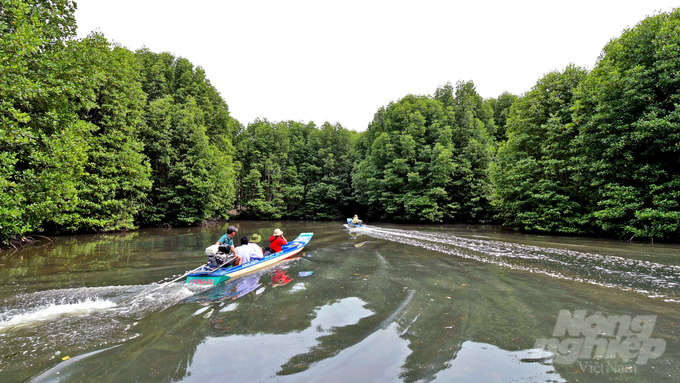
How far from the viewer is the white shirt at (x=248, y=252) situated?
28.0 ft

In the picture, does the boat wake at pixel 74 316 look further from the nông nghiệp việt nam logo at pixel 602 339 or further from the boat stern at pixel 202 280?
the nông nghiệp việt nam logo at pixel 602 339

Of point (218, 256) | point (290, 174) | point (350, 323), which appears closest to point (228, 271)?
point (218, 256)

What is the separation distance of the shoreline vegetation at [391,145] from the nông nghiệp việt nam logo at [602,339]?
11074 millimetres

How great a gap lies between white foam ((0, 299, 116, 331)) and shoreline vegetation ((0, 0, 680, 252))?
627cm

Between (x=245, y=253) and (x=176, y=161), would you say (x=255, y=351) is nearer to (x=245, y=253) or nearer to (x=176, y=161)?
(x=245, y=253)

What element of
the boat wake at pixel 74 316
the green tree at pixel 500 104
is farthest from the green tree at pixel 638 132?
the green tree at pixel 500 104

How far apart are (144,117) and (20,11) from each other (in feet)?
43.4

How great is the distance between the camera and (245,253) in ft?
28.5

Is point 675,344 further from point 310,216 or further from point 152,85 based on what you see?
point 310,216

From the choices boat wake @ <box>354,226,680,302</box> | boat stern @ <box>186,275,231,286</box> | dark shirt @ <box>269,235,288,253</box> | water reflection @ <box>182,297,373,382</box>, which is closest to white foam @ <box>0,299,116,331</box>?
boat stern @ <box>186,275,231,286</box>

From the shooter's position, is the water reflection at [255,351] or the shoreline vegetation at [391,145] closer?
the water reflection at [255,351]

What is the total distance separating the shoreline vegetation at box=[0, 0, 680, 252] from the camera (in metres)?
10.6

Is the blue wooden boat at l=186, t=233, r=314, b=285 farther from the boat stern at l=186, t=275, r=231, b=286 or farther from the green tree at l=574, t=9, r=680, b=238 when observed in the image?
the green tree at l=574, t=9, r=680, b=238

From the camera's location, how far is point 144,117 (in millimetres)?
22250
